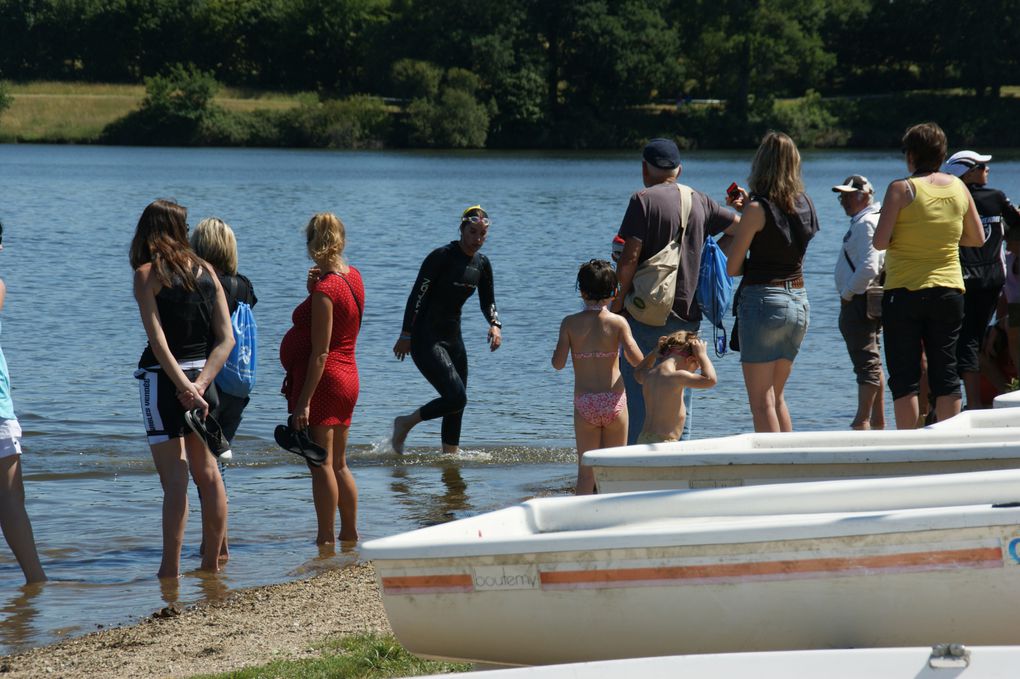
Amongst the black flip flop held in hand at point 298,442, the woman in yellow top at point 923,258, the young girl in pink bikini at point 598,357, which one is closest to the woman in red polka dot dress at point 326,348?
the black flip flop held in hand at point 298,442

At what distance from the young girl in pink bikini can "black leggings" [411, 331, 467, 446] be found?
257 centimetres

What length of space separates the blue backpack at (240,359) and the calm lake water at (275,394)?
1.07 metres

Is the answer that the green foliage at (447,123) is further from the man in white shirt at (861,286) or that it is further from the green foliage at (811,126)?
the man in white shirt at (861,286)

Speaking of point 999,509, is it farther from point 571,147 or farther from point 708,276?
point 571,147

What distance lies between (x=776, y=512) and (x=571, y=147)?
297 ft

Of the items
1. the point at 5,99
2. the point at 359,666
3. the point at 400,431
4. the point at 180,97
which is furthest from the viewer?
the point at 180,97

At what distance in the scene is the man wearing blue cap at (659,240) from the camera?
724 centimetres

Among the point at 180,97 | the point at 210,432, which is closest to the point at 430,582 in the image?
the point at 210,432

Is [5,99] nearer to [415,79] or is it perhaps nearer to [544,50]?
[415,79]

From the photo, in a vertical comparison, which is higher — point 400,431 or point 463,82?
point 463,82

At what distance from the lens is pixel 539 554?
4594 mm

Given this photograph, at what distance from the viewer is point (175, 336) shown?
21.2 ft

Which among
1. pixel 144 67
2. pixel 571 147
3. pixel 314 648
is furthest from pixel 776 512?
pixel 144 67

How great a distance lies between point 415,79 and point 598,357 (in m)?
90.6
